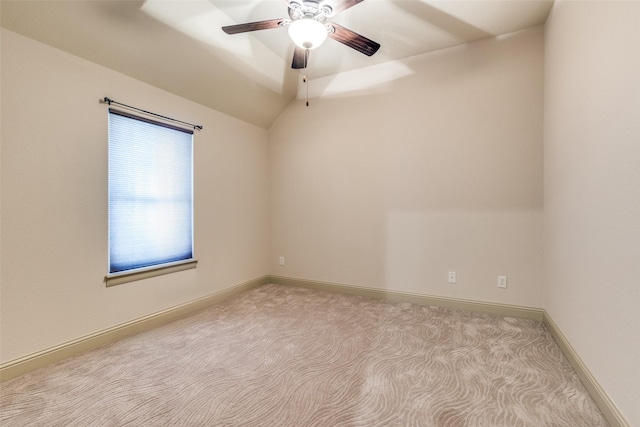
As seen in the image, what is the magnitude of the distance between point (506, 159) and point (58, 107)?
3.90 m

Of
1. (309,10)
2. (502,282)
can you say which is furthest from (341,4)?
(502,282)

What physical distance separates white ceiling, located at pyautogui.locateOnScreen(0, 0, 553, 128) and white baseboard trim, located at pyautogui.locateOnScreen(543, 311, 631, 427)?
278 centimetres

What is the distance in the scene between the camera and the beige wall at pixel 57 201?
1876 mm

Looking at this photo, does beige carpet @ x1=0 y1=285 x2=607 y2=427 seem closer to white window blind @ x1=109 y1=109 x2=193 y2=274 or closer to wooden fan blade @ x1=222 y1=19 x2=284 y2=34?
white window blind @ x1=109 y1=109 x2=193 y2=274

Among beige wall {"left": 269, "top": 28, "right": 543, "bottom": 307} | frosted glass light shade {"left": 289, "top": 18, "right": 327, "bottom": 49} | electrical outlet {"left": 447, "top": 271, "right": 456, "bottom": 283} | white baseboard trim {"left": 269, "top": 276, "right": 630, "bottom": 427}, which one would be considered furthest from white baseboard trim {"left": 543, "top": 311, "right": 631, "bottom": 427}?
frosted glass light shade {"left": 289, "top": 18, "right": 327, "bottom": 49}

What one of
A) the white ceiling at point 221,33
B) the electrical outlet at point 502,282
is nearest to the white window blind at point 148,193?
the white ceiling at point 221,33

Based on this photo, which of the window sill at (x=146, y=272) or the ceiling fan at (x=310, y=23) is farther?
the window sill at (x=146, y=272)

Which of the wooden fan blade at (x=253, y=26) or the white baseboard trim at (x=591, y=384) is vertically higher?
the wooden fan blade at (x=253, y=26)

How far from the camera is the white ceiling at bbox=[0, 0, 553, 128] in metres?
2.00

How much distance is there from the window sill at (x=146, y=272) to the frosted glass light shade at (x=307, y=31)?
2.37 meters

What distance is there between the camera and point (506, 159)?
285 cm

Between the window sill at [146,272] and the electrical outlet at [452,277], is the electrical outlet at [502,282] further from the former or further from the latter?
the window sill at [146,272]

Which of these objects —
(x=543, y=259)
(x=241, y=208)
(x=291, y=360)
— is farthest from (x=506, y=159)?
(x=241, y=208)

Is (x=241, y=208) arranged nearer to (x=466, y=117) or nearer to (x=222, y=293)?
(x=222, y=293)
